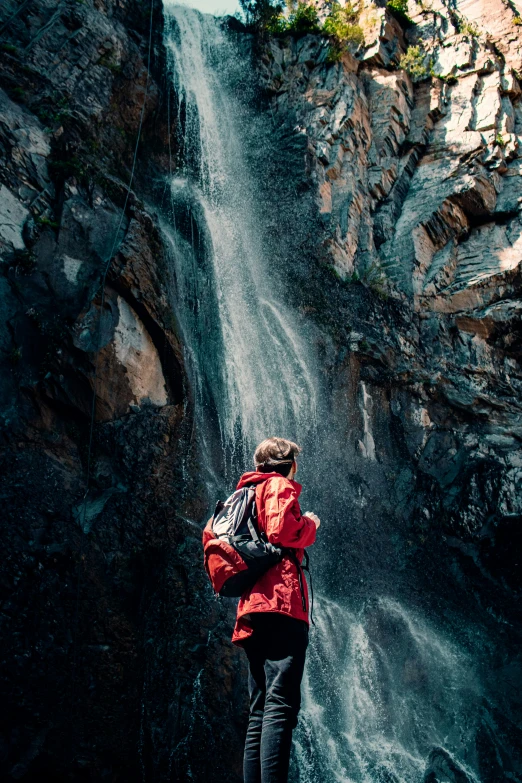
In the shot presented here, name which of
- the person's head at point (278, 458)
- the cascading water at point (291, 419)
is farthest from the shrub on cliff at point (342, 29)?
the person's head at point (278, 458)

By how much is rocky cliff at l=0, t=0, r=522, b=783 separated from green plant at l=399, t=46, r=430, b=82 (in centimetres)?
9

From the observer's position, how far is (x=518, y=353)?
1125 cm

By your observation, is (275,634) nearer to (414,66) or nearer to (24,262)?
(24,262)

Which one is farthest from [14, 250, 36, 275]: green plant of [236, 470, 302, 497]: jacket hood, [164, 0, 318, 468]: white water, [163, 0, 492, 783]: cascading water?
[236, 470, 302, 497]: jacket hood

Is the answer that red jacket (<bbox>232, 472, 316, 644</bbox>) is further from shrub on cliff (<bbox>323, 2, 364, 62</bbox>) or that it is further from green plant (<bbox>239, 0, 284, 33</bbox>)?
green plant (<bbox>239, 0, 284, 33</bbox>)

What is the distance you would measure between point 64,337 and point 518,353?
8.28 metres

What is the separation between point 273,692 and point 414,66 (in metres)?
15.5

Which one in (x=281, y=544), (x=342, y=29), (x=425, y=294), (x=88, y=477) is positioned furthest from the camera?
(x=342, y=29)

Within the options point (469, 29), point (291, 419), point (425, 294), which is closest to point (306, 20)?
point (469, 29)

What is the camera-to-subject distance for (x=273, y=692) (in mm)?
2742

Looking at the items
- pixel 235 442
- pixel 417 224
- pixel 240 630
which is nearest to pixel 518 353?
pixel 417 224

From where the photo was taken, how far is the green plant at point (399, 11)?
50.4 feet

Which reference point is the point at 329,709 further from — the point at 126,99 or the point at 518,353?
the point at 126,99

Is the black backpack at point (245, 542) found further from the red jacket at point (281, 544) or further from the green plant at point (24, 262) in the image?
the green plant at point (24, 262)
